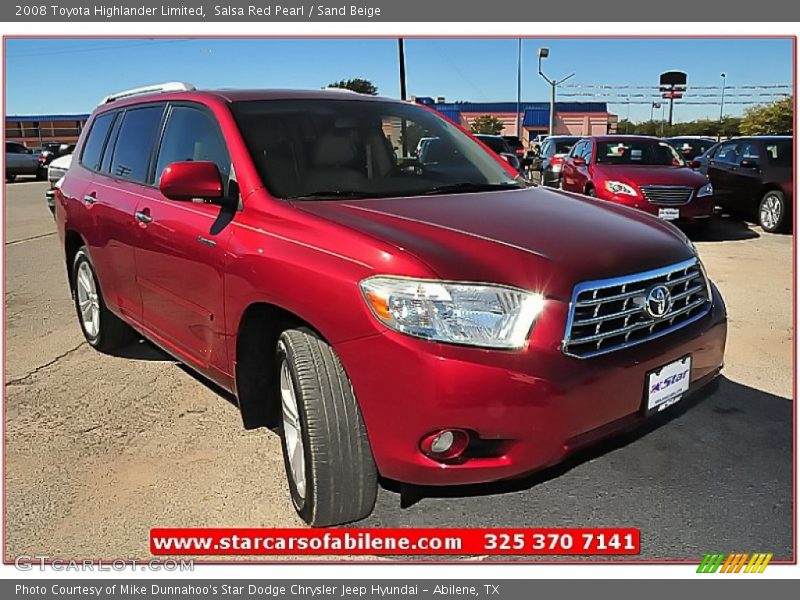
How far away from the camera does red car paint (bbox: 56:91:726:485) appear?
7.70 ft

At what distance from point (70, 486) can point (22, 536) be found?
1.27 ft

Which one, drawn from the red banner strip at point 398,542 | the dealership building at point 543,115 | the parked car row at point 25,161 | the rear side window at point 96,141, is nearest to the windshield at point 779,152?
the rear side window at point 96,141

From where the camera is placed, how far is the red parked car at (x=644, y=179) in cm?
1005

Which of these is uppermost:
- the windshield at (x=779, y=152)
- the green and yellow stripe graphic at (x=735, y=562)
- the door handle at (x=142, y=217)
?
the door handle at (x=142, y=217)

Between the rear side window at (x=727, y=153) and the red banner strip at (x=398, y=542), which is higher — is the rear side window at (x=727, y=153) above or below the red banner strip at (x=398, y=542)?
above

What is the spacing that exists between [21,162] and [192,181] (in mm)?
27425

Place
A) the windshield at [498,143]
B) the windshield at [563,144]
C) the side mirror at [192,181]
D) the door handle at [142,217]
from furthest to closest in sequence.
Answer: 1. the windshield at [563,144]
2. the windshield at [498,143]
3. the door handle at [142,217]
4. the side mirror at [192,181]

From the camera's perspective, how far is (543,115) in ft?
165

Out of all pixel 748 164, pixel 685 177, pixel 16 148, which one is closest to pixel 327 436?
pixel 685 177

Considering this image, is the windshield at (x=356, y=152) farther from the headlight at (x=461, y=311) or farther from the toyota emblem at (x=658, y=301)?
the toyota emblem at (x=658, y=301)

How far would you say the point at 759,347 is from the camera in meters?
5.13

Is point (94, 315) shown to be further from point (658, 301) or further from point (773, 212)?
point (773, 212)

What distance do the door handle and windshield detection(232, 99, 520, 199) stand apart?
804 millimetres

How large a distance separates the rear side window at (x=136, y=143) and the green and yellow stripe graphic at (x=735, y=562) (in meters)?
3.38
